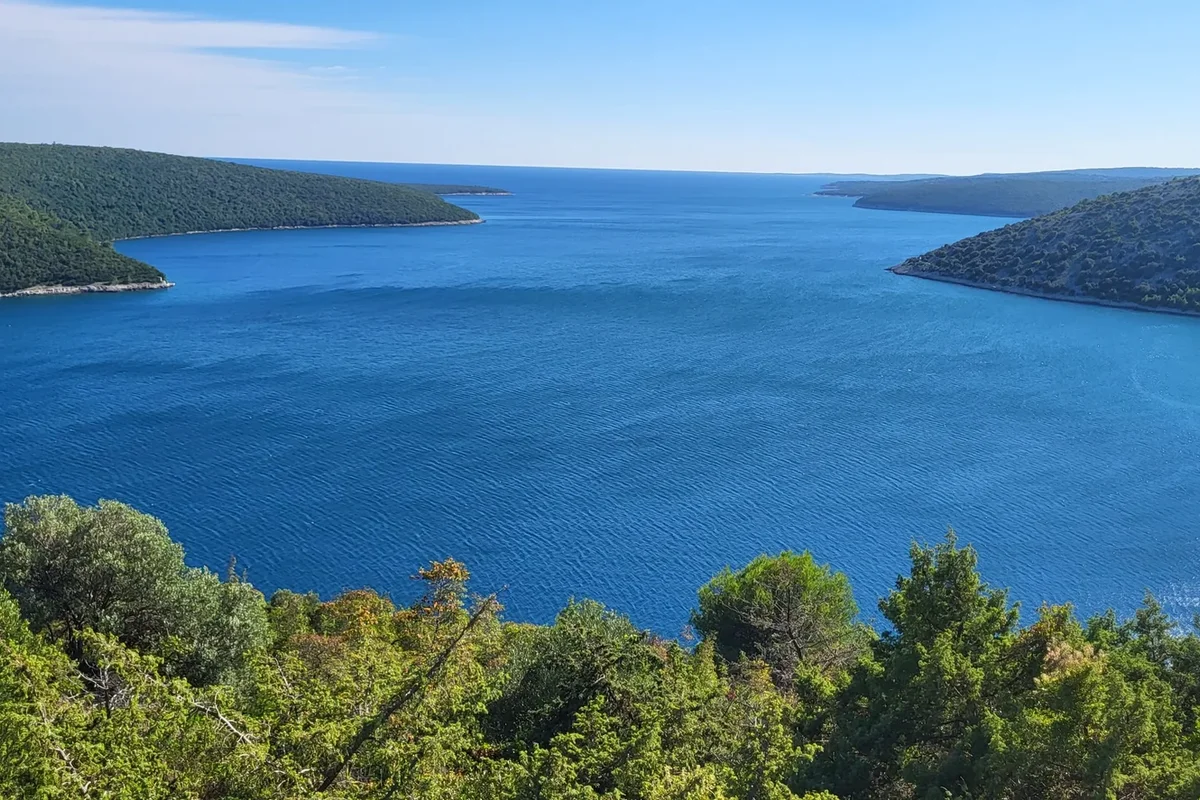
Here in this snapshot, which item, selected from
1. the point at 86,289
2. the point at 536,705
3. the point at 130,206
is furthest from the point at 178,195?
the point at 536,705

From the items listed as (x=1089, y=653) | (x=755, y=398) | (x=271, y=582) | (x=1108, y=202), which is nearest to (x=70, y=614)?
(x=271, y=582)

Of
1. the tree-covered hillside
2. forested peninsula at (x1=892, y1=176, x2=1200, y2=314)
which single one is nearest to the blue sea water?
the tree-covered hillside

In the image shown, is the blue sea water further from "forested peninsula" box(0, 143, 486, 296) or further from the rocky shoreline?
"forested peninsula" box(0, 143, 486, 296)

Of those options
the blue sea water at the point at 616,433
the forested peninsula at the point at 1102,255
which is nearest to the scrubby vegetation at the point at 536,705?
the blue sea water at the point at 616,433

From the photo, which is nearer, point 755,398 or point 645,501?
point 645,501

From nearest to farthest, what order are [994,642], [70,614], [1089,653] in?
[1089,653] → [994,642] → [70,614]

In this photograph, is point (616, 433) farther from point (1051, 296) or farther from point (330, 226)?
point (330, 226)

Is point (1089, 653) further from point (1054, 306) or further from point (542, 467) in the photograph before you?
point (1054, 306)

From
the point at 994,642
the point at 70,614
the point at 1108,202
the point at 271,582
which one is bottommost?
the point at 271,582
